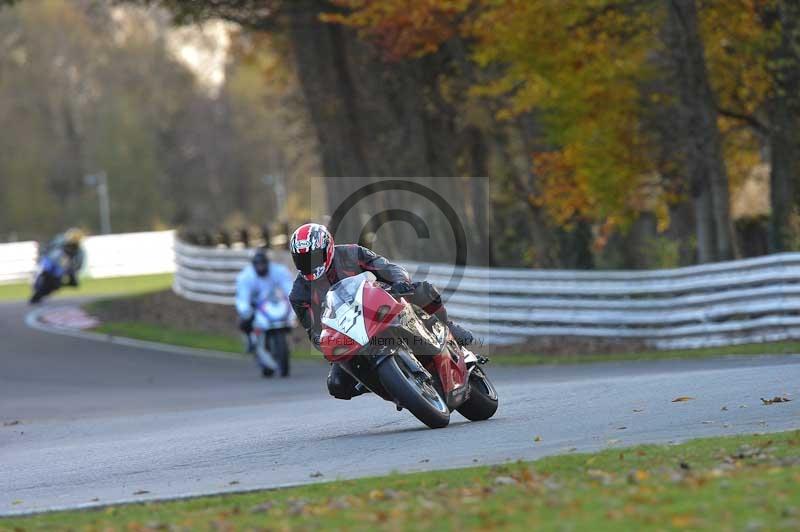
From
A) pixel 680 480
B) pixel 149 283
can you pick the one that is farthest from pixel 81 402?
pixel 149 283

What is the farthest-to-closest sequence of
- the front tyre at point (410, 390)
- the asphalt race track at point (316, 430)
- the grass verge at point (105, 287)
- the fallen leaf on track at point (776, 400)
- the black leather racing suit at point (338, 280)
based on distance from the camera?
the grass verge at point (105, 287)
the fallen leaf on track at point (776, 400)
the black leather racing suit at point (338, 280)
the front tyre at point (410, 390)
the asphalt race track at point (316, 430)

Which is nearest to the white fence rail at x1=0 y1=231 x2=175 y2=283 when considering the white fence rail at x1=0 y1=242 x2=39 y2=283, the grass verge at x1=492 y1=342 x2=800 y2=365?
the white fence rail at x1=0 y1=242 x2=39 y2=283

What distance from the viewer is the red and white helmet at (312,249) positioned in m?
10.4

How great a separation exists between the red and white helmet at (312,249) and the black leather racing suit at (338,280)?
7cm

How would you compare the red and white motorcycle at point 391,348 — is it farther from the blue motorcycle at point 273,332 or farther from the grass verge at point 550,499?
the blue motorcycle at point 273,332

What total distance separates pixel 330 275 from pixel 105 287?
3229cm

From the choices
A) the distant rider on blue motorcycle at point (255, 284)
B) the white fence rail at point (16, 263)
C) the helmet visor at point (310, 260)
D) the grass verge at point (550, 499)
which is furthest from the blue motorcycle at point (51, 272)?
the grass verge at point (550, 499)

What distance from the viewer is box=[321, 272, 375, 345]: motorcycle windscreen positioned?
33.5 ft

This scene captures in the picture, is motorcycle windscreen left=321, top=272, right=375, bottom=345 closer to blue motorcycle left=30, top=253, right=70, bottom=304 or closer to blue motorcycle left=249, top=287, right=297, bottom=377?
blue motorcycle left=249, top=287, right=297, bottom=377

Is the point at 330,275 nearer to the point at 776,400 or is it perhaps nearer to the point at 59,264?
the point at 776,400

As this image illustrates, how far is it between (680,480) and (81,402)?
12091 mm

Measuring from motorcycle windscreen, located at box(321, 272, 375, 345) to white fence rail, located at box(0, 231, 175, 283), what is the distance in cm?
3933

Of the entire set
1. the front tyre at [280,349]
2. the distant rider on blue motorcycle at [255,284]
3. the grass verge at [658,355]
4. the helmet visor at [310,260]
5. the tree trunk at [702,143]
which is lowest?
the grass verge at [658,355]

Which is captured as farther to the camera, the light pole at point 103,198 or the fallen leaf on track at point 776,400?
the light pole at point 103,198
